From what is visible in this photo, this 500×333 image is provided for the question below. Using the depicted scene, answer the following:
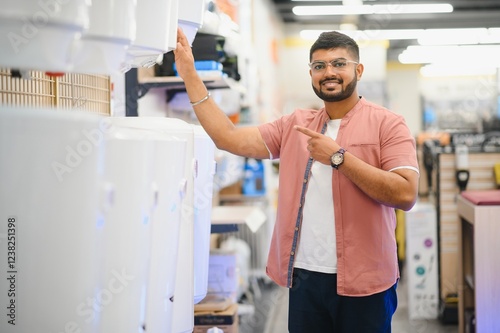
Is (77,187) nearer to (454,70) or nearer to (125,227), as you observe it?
(125,227)

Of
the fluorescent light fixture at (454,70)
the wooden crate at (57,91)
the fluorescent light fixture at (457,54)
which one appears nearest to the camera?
the wooden crate at (57,91)

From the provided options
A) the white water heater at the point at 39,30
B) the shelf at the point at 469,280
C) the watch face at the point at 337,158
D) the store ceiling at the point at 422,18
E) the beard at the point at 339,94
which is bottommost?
the shelf at the point at 469,280

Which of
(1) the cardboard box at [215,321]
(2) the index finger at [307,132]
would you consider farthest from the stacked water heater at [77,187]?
(1) the cardboard box at [215,321]

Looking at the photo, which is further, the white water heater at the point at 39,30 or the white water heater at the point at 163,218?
the white water heater at the point at 163,218

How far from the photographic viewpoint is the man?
226 cm

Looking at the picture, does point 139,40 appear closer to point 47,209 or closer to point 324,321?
point 47,209

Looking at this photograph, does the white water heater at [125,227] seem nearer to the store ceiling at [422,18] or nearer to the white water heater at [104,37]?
the white water heater at [104,37]

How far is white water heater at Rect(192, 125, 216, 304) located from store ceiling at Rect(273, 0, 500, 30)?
9.21 meters

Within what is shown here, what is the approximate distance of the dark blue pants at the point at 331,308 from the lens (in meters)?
2.30

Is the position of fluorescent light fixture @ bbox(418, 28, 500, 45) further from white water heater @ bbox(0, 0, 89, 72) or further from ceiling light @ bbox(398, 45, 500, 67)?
white water heater @ bbox(0, 0, 89, 72)

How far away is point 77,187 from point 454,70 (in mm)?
19072

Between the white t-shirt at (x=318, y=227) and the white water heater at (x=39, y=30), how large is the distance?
4.01ft

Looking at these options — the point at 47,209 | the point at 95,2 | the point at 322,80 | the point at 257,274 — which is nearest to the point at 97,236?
the point at 47,209

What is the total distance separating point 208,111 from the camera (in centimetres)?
233
